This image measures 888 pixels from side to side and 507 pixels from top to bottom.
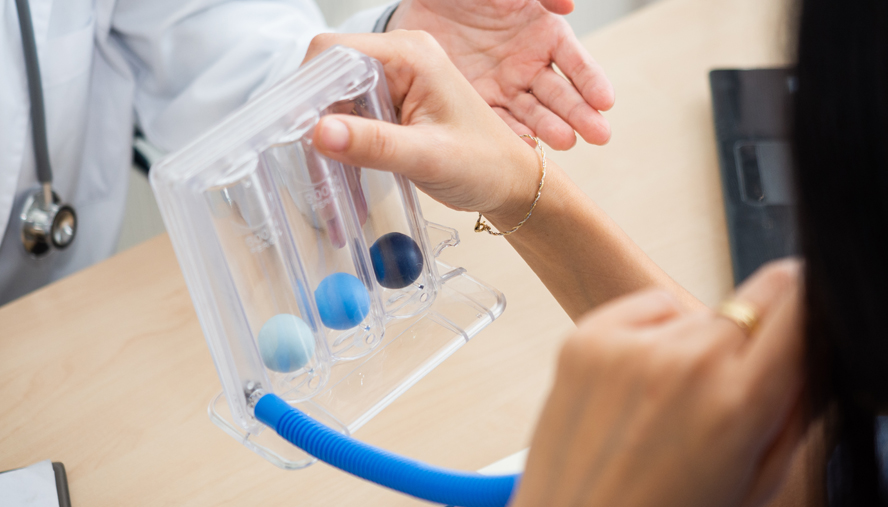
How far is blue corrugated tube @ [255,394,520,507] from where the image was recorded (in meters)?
0.42

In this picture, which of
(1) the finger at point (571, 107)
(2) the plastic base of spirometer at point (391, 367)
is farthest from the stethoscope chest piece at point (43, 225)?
(1) the finger at point (571, 107)

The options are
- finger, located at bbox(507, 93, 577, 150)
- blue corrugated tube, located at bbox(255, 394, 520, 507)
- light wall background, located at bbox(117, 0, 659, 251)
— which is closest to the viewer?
blue corrugated tube, located at bbox(255, 394, 520, 507)

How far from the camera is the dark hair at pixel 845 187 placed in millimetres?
244

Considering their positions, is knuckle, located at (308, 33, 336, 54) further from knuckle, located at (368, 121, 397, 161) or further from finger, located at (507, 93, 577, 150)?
finger, located at (507, 93, 577, 150)

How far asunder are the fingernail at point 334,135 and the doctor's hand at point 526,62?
34 centimetres

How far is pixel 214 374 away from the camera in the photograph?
2.10ft

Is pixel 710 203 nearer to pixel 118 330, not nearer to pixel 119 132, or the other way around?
pixel 118 330

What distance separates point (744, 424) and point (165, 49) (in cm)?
90

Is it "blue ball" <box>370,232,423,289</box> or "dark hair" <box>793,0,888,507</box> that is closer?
"dark hair" <box>793,0,888,507</box>

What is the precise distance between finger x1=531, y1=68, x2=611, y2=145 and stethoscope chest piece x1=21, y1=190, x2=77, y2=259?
1.93 ft

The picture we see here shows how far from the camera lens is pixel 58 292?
699mm

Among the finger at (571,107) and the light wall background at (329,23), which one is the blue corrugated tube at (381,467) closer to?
the finger at (571,107)

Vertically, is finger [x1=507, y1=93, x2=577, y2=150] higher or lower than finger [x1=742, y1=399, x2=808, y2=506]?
lower

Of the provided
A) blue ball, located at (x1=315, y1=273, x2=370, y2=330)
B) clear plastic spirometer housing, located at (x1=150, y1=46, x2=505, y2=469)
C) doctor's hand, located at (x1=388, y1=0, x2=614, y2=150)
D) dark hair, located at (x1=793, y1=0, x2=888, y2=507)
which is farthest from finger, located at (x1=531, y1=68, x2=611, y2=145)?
dark hair, located at (x1=793, y1=0, x2=888, y2=507)
